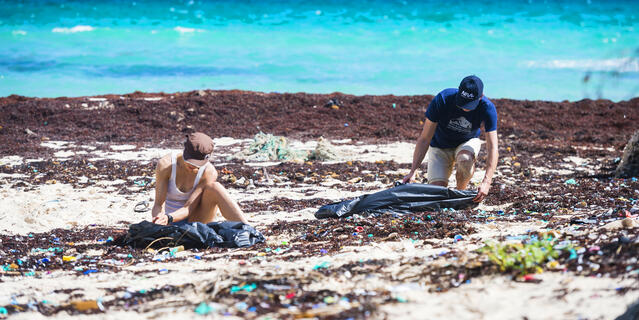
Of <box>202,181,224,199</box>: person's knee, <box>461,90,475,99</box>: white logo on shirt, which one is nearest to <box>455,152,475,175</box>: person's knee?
<box>461,90,475,99</box>: white logo on shirt

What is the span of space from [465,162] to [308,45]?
24763 mm

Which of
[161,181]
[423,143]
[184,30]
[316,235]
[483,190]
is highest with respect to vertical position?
[184,30]

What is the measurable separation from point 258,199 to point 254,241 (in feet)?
8.26

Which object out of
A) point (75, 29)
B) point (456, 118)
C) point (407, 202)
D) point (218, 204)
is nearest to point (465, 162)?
point (456, 118)

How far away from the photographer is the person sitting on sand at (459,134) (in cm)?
579

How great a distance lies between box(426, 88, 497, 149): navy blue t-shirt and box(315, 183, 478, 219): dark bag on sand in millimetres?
611

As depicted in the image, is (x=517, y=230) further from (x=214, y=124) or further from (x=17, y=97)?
(x=17, y=97)

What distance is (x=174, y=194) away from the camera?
5336 millimetres

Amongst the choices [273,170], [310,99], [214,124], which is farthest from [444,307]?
[310,99]

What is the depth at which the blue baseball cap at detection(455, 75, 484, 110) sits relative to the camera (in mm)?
5715

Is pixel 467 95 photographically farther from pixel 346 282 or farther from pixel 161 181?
pixel 161 181

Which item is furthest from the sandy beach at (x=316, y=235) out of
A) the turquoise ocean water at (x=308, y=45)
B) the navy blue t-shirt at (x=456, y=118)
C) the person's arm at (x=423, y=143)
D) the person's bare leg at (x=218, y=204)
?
the turquoise ocean water at (x=308, y=45)

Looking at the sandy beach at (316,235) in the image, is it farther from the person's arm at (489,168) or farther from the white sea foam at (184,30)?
the white sea foam at (184,30)

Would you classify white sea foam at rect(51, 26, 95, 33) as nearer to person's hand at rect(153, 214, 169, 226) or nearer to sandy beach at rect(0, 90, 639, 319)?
sandy beach at rect(0, 90, 639, 319)
